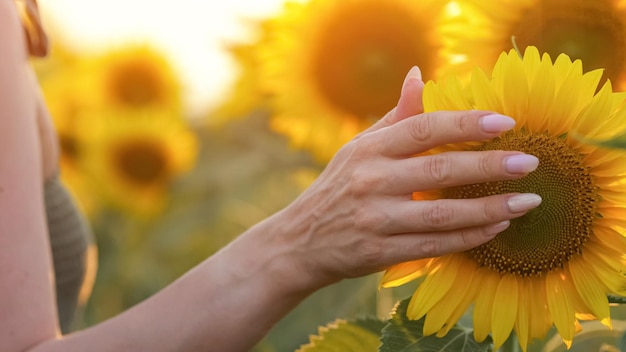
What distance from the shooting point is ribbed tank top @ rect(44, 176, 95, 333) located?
5.63 feet

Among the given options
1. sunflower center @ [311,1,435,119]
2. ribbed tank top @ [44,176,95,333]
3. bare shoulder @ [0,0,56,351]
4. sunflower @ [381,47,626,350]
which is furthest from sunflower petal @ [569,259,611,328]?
ribbed tank top @ [44,176,95,333]

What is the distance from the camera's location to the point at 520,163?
0.83m

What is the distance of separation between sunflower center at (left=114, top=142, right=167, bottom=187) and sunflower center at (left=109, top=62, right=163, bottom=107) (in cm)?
13

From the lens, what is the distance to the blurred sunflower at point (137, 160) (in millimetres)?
2818

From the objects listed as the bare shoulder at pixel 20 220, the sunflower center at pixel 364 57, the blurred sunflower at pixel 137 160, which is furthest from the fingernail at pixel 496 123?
the blurred sunflower at pixel 137 160

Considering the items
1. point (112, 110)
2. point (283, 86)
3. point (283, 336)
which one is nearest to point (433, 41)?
point (283, 86)

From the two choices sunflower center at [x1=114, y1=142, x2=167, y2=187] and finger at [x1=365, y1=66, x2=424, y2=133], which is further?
sunflower center at [x1=114, y1=142, x2=167, y2=187]

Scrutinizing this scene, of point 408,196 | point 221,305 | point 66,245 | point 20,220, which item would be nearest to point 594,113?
point 408,196

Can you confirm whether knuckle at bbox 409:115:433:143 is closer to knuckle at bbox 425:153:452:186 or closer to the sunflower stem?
knuckle at bbox 425:153:452:186

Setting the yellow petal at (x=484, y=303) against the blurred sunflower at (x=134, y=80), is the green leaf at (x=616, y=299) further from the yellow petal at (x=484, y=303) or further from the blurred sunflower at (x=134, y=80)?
the blurred sunflower at (x=134, y=80)

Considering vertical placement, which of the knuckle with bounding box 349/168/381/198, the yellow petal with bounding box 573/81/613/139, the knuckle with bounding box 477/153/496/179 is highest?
the yellow petal with bounding box 573/81/613/139

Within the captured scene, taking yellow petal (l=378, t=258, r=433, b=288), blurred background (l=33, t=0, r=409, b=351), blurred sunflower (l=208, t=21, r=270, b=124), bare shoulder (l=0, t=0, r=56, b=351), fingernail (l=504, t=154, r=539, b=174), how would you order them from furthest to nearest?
blurred background (l=33, t=0, r=409, b=351) < blurred sunflower (l=208, t=21, r=270, b=124) < bare shoulder (l=0, t=0, r=56, b=351) < yellow petal (l=378, t=258, r=433, b=288) < fingernail (l=504, t=154, r=539, b=174)

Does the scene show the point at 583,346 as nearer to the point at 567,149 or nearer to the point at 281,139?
the point at 567,149

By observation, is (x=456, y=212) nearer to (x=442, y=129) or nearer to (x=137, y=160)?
(x=442, y=129)
